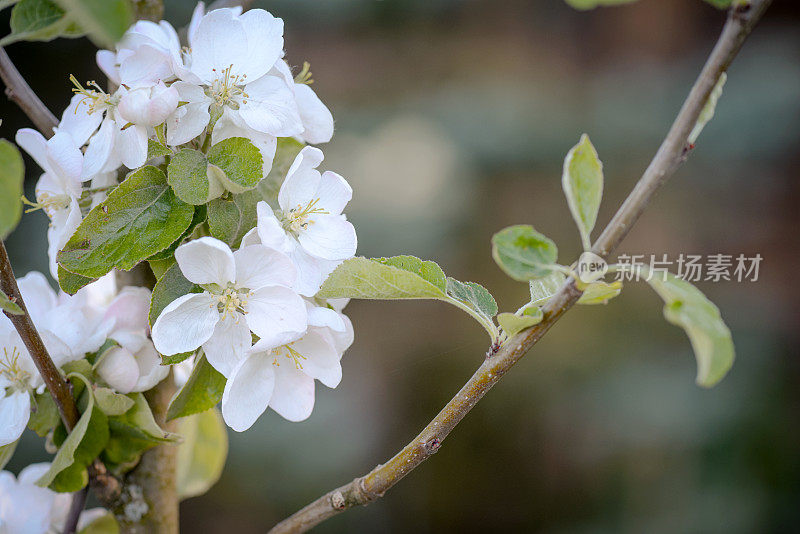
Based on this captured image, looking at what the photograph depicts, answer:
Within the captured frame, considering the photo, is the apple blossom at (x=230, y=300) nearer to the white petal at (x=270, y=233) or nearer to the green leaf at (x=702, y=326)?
the white petal at (x=270, y=233)

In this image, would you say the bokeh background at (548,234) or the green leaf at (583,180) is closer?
the green leaf at (583,180)

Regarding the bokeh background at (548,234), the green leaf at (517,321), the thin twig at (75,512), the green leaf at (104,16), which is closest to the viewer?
the green leaf at (104,16)

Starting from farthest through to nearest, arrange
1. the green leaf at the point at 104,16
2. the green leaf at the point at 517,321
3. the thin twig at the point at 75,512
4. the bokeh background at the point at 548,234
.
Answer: the bokeh background at the point at 548,234 < the thin twig at the point at 75,512 < the green leaf at the point at 517,321 < the green leaf at the point at 104,16

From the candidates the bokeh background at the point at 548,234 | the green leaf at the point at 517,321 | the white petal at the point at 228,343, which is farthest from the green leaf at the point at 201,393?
the bokeh background at the point at 548,234

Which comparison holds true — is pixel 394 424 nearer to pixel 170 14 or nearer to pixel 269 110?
pixel 170 14

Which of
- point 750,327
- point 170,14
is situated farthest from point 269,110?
point 750,327

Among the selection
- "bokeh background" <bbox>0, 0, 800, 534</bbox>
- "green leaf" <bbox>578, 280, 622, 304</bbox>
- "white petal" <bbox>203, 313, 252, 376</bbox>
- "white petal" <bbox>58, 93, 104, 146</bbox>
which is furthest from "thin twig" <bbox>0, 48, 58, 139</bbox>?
"bokeh background" <bbox>0, 0, 800, 534</bbox>

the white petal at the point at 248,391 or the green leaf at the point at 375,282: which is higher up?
the green leaf at the point at 375,282
